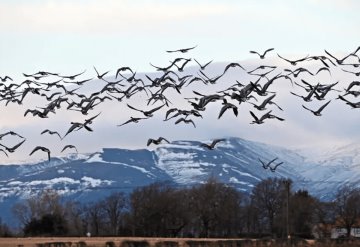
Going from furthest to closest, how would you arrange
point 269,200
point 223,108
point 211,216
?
point 269,200
point 211,216
point 223,108

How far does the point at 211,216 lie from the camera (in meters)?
168

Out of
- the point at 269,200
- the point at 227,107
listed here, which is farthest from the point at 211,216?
the point at 227,107

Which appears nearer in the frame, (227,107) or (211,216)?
(227,107)

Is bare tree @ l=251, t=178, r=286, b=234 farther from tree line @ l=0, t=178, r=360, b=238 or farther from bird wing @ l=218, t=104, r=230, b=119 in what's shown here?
bird wing @ l=218, t=104, r=230, b=119

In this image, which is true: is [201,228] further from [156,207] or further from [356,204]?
[356,204]

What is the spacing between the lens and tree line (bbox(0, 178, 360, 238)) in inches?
5969

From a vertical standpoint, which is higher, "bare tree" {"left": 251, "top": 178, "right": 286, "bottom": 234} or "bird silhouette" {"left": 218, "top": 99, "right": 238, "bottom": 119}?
"bare tree" {"left": 251, "top": 178, "right": 286, "bottom": 234}

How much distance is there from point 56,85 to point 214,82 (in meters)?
7.42

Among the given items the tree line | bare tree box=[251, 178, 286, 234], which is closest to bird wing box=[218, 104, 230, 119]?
the tree line

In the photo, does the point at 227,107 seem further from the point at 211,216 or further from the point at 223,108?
the point at 211,216

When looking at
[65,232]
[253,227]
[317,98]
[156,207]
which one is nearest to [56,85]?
[317,98]

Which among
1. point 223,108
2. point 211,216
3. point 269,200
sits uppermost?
point 269,200

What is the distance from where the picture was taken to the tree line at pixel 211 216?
152 m

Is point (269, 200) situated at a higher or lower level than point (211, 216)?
higher
